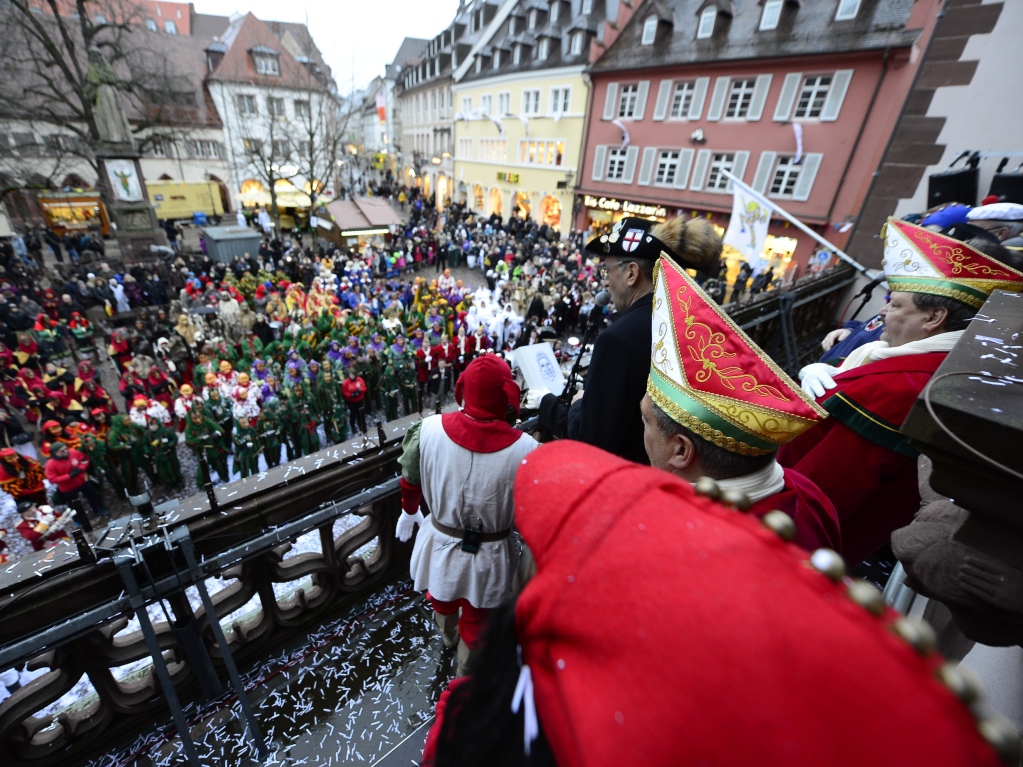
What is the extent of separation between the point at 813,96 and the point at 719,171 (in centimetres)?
435

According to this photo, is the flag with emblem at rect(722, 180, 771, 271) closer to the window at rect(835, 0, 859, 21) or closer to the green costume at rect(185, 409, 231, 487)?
the green costume at rect(185, 409, 231, 487)

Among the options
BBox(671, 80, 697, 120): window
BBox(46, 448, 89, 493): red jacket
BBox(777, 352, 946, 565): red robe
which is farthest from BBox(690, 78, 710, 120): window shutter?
BBox(46, 448, 89, 493): red jacket

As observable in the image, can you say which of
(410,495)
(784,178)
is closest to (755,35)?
(784,178)

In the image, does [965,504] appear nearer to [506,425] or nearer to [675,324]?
[675,324]

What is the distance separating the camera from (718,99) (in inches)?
844

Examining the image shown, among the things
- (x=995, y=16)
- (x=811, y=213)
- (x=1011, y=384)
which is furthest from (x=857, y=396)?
(x=811, y=213)

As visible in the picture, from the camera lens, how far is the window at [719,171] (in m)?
21.5

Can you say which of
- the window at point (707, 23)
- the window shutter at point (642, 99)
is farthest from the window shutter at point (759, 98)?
the window shutter at point (642, 99)

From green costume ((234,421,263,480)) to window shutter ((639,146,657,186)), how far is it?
79.3 ft

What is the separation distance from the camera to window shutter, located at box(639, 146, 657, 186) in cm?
2433

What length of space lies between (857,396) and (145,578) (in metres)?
3.93

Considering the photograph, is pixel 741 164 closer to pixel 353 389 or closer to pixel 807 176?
pixel 807 176

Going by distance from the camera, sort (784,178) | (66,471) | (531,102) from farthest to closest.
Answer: (531,102) → (784,178) → (66,471)

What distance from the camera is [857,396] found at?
2.45 m
